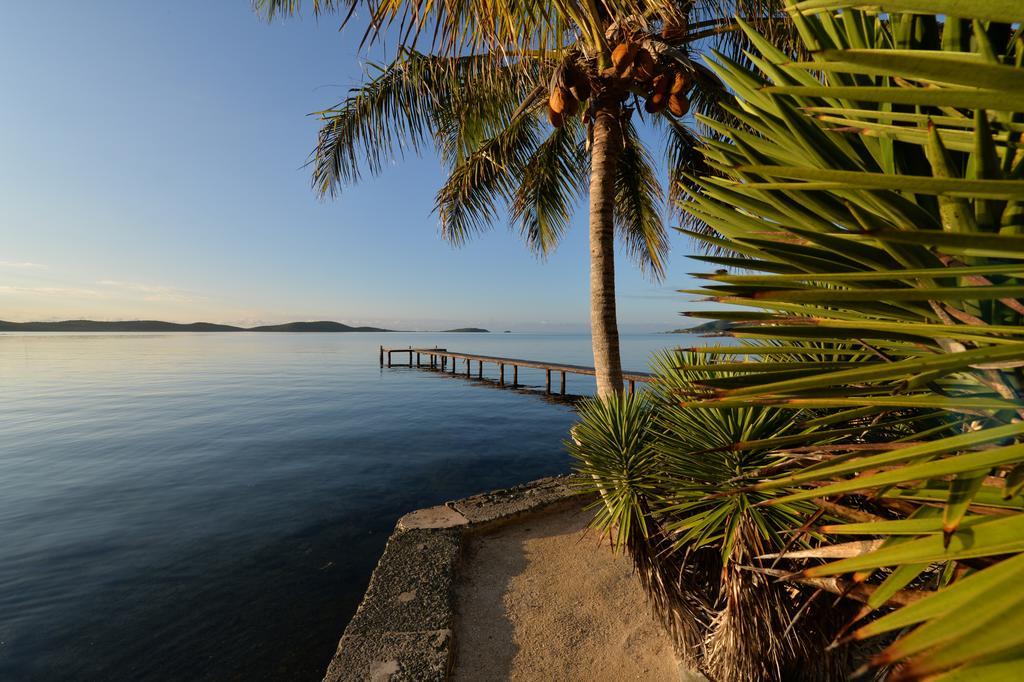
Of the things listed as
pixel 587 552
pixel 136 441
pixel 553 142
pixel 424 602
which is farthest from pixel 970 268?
pixel 136 441

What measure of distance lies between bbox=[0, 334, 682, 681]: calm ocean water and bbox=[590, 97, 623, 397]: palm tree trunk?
4648mm

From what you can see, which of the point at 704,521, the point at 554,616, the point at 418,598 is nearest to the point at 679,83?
the point at 704,521

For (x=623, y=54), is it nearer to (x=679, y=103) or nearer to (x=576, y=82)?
(x=576, y=82)

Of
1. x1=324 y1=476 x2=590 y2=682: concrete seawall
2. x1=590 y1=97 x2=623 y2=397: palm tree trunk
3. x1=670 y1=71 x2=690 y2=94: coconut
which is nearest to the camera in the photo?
x1=324 y1=476 x2=590 y2=682: concrete seawall

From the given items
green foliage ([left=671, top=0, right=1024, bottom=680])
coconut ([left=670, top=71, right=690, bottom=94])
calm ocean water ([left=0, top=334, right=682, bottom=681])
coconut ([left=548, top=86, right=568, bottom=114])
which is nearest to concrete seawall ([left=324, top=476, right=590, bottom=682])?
calm ocean water ([left=0, top=334, right=682, bottom=681])

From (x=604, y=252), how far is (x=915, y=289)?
5.16 m

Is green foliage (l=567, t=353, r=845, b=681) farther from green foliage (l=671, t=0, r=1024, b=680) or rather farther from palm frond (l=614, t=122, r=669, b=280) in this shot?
palm frond (l=614, t=122, r=669, b=280)

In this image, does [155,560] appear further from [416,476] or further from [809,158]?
[809,158]

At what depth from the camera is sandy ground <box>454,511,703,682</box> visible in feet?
11.8

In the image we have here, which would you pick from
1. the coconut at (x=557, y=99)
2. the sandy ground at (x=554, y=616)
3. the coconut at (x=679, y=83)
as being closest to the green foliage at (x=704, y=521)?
the sandy ground at (x=554, y=616)

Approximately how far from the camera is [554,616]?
4223 mm

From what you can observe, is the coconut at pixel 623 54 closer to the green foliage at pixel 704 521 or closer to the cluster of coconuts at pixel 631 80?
the cluster of coconuts at pixel 631 80

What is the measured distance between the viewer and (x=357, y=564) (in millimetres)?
7016

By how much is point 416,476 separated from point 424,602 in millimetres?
7681
